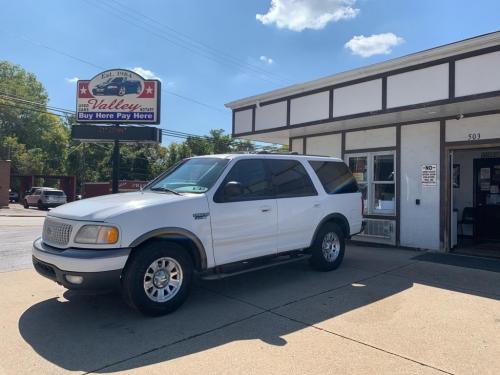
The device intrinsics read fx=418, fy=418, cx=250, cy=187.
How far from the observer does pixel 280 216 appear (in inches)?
253

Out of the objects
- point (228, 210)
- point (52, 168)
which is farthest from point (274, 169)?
point (52, 168)

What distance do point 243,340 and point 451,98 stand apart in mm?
6277

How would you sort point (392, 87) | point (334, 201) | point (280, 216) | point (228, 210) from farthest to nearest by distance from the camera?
1. point (392, 87)
2. point (334, 201)
3. point (280, 216)
4. point (228, 210)

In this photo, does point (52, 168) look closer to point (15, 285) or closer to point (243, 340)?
point (15, 285)

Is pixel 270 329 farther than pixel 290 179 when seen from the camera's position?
No

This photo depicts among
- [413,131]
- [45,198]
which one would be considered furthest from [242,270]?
[45,198]

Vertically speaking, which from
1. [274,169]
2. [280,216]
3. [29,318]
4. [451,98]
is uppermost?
[451,98]

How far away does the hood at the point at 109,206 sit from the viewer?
478cm

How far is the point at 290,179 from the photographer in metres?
6.87

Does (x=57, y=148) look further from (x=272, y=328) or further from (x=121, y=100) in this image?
(x=272, y=328)

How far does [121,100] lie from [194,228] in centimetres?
1323

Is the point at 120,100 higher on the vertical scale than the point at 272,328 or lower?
higher

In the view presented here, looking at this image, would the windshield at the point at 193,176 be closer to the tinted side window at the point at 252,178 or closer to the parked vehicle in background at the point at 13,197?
the tinted side window at the point at 252,178

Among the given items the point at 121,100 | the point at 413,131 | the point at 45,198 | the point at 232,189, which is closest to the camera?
the point at 232,189
